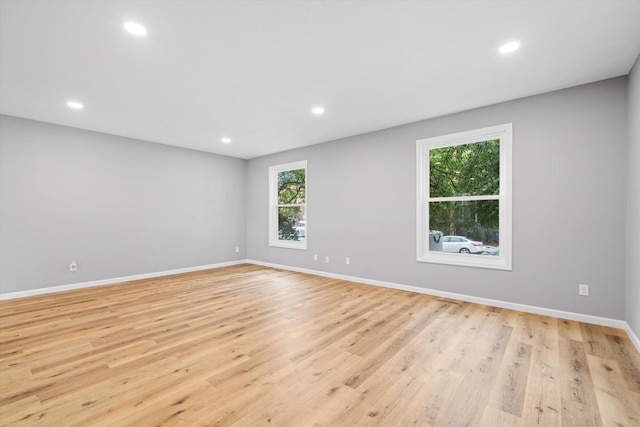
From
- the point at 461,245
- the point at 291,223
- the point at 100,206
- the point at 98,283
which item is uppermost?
the point at 100,206

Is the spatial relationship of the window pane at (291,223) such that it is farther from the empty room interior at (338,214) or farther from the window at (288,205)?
the empty room interior at (338,214)

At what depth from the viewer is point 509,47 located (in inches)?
96.3

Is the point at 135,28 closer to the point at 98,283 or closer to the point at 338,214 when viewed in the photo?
the point at 338,214

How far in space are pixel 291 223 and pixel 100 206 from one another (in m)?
3.60

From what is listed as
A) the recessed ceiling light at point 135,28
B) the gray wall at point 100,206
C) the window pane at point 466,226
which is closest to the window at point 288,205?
the gray wall at point 100,206

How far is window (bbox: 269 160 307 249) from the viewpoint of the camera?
614cm

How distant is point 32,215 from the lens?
420 centimetres

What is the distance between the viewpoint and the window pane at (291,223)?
624 cm

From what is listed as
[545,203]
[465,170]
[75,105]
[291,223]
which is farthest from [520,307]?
[75,105]

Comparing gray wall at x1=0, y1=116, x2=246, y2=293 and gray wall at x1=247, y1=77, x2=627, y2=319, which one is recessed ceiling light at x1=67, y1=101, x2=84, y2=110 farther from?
gray wall at x1=247, y1=77, x2=627, y2=319

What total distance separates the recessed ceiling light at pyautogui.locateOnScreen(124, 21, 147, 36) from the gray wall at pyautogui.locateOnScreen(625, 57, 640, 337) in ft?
14.2

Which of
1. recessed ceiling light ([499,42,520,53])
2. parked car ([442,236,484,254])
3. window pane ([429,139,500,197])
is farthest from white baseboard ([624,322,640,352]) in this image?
recessed ceiling light ([499,42,520,53])

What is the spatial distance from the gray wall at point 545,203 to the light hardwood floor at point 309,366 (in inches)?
15.0

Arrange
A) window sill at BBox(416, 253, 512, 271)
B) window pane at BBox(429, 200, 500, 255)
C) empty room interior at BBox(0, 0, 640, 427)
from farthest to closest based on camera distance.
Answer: window pane at BBox(429, 200, 500, 255)
window sill at BBox(416, 253, 512, 271)
empty room interior at BBox(0, 0, 640, 427)
